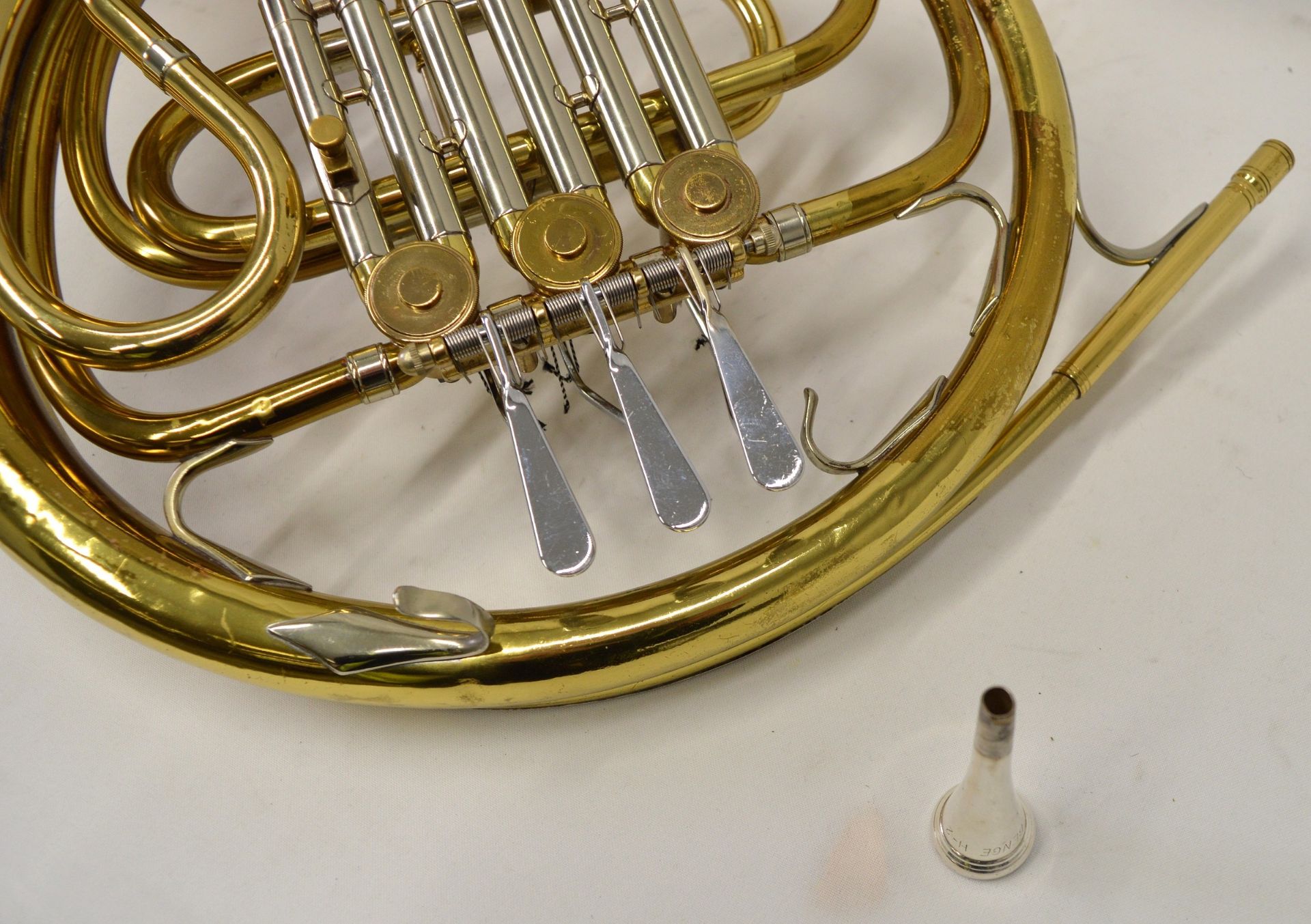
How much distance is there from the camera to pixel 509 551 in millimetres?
969

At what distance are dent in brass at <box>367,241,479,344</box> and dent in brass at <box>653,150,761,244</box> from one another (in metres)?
0.14

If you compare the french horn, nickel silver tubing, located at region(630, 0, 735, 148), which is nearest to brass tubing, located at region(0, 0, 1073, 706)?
the french horn

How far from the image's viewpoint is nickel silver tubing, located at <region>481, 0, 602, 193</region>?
868mm

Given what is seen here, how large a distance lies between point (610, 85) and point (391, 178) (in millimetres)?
181

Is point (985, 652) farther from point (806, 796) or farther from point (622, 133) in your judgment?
point (622, 133)

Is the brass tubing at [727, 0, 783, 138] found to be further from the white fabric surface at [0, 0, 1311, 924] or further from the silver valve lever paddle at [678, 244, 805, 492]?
the silver valve lever paddle at [678, 244, 805, 492]

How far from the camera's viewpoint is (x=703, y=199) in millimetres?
839

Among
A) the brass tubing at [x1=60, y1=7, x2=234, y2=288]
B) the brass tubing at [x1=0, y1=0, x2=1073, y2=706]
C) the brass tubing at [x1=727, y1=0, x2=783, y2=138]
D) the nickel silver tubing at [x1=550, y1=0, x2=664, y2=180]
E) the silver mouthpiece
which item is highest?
the brass tubing at [x1=727, y1=0, x2=783, y2=138]

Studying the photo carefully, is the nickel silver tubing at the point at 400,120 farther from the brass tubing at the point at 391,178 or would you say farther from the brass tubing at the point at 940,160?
the brass tubing at the point at 940,160

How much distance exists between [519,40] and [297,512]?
41cm

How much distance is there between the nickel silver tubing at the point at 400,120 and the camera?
851 millimetres

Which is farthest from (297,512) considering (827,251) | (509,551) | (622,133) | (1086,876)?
(1086,876)

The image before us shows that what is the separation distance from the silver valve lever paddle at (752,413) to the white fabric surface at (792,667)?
201 millimetres

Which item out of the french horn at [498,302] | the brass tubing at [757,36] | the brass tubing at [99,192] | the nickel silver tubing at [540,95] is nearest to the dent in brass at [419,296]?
the french horn at [498,302]
